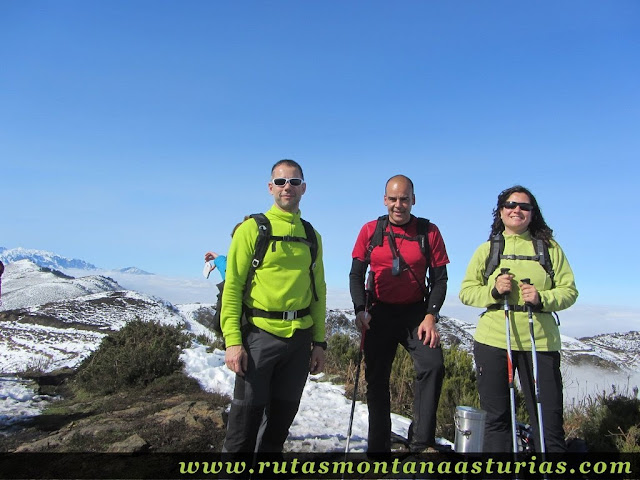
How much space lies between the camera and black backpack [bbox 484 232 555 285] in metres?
3.78

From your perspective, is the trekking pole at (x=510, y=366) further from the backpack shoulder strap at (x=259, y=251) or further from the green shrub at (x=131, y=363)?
the green shrub at (x=131, y=363)

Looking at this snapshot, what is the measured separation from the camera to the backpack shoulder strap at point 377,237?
4250 millimetres

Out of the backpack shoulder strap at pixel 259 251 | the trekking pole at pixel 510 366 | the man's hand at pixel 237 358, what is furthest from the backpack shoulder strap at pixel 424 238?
the man's hand at pixel 237 358

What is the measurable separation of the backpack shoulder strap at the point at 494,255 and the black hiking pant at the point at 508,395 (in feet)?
2.12

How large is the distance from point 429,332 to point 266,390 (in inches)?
58.5

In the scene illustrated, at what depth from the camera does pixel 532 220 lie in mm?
4070

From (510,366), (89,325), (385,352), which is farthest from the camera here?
(89,325)

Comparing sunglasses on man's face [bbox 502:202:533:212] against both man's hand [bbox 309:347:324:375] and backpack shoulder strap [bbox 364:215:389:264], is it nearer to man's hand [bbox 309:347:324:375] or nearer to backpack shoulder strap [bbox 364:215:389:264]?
backpack shoulder strap [bbox 364:215:389:264]

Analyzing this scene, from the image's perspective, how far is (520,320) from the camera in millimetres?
3697

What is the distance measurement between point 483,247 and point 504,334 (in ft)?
2.60

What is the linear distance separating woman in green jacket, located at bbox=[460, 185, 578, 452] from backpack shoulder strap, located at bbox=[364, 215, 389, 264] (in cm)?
87

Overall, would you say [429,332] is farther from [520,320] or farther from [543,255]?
[543,255]

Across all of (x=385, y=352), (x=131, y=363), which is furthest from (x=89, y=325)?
(x=385, y=352)

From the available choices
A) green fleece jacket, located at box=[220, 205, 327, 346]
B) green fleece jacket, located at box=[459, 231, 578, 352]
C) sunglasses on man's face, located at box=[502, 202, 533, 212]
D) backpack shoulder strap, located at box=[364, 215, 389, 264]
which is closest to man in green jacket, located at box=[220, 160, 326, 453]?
green fleece jacket, located at box=[220, 205, 327, 346]
